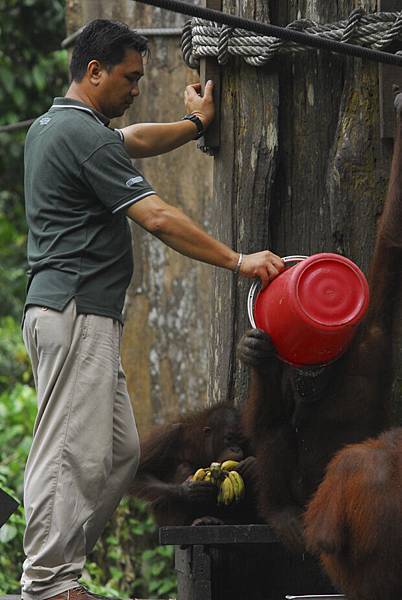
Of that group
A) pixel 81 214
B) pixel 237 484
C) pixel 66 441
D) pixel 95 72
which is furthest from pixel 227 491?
pixel 95 72

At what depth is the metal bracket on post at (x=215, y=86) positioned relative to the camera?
4160 millimetres

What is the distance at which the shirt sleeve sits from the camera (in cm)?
382

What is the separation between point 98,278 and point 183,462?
0.97m

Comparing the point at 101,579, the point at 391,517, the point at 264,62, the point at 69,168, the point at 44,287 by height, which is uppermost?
the point at 264,62

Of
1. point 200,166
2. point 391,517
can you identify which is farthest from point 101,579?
point 391,517

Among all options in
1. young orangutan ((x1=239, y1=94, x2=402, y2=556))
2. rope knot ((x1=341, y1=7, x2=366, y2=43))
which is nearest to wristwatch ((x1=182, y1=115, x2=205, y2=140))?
rope knot ((x1=341, y1=7, x2=366, y2=43))

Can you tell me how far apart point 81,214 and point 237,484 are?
1.03 metres

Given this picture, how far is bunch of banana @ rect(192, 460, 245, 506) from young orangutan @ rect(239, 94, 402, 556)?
0.14 meters

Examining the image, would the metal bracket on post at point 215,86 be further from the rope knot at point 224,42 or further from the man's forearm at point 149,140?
the man's forearm at point 149,140

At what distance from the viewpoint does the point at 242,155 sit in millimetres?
4109

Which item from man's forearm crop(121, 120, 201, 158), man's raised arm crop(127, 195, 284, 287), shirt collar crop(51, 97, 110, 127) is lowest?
man's raised arm crop(127, 195, 284, 287)

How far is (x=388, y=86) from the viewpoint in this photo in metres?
3.87

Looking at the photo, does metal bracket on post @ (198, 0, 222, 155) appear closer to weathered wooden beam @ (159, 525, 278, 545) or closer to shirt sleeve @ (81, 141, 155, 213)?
shirt sleeve @ (81, 141, 155, 213)

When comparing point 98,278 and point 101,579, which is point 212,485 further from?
point 101,579
